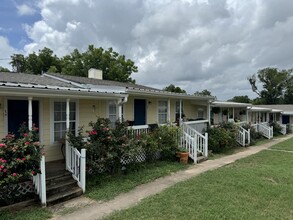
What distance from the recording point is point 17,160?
467 centimetres

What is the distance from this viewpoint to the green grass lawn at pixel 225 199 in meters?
4.62

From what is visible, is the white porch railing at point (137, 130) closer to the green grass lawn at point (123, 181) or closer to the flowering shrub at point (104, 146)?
the flowering shrub at point (104, 146)

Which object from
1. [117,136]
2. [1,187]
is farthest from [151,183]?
[1,187]

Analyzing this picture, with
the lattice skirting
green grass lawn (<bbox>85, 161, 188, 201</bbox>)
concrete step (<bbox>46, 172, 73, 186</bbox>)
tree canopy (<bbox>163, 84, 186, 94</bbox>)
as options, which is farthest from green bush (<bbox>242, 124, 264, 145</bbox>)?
tree canopy (<bbox>163, 84, 186, 94</bbox>)

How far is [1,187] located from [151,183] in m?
3.87

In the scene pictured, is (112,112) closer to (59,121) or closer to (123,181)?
(59,121)

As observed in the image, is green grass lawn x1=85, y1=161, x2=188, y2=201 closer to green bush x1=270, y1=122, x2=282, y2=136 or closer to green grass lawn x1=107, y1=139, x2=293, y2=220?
green grass lawn x1=107, y1=139, x2=293, y2=220

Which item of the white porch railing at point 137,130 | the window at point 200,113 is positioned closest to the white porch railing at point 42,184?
the white porch railing at point 137,130

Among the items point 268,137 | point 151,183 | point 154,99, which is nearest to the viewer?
point 151,183

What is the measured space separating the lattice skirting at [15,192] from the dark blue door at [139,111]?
252 inches

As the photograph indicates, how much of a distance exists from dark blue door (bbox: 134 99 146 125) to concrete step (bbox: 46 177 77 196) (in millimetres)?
5490

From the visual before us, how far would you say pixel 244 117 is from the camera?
76.7 feet

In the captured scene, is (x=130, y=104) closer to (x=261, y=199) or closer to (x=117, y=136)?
(x=117, y=136)

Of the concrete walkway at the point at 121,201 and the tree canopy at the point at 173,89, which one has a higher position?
the tree canopy at the point at 173,89
